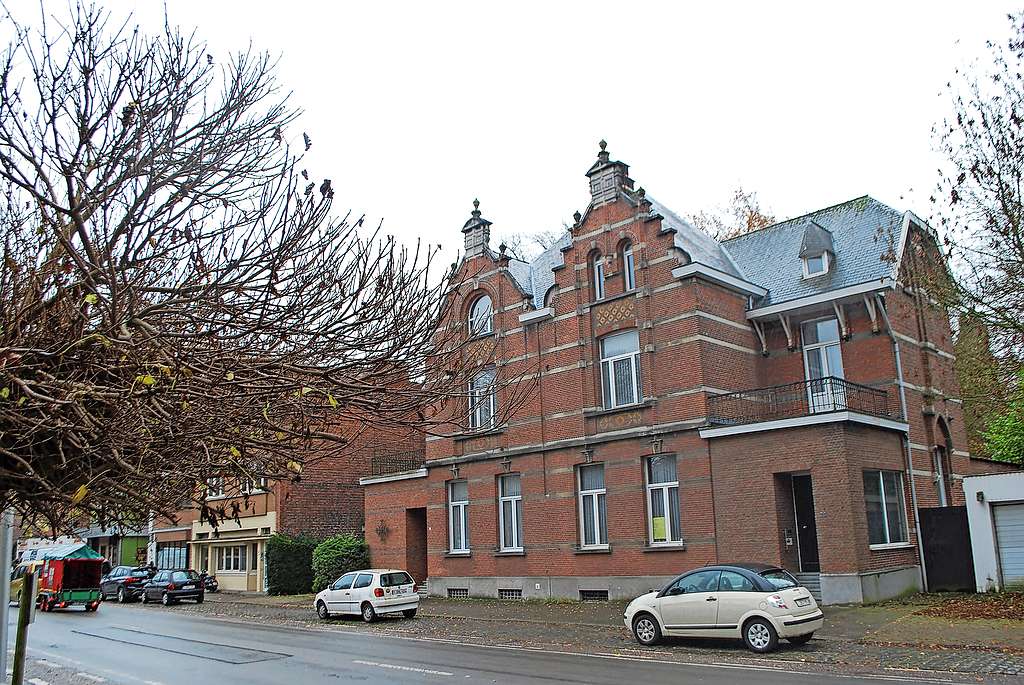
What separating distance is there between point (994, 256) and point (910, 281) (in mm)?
6744

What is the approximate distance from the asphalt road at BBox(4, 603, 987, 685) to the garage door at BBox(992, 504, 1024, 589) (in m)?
11.5

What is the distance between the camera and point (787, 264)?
92.0 ft

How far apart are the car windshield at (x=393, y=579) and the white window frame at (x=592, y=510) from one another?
5.49 m

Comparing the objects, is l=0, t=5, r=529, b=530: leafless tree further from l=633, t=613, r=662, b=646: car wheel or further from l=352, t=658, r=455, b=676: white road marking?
l=633, t=613, r=662, b=646: car wheel

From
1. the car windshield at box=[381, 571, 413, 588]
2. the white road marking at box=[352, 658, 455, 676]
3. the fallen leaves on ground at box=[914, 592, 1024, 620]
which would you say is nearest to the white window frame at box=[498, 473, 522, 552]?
the car windshield at box=[381, 571, 413, 588]

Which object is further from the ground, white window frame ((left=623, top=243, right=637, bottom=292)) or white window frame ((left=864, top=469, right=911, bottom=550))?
white window frame ((left=623, top=243, right=637, bottom=292))

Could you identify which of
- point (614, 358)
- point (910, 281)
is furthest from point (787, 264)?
point (614, 358)

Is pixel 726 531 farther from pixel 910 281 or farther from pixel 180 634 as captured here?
pixel 180 634

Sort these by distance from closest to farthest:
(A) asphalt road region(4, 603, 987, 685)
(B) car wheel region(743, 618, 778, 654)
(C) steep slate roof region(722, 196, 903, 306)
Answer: (A) asphalt road region(4, 603, 987, 685), (B) car wheel region(743, 618, 778, 654), (C) steep slate roof region(722, 196, 903, 306)

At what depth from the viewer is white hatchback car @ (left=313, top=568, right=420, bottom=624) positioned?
2458 centimetres

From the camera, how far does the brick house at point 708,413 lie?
75.2 ft

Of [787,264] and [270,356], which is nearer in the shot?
[270,356]

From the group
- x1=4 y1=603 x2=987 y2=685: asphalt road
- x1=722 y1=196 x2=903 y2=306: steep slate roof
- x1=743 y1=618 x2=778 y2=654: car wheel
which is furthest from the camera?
x1=722 y1=196 x2=903 y2=306: steep slate roof

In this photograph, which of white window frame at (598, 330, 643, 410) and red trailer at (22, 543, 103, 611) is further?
red trailer at (22, 543, 103, 611)
